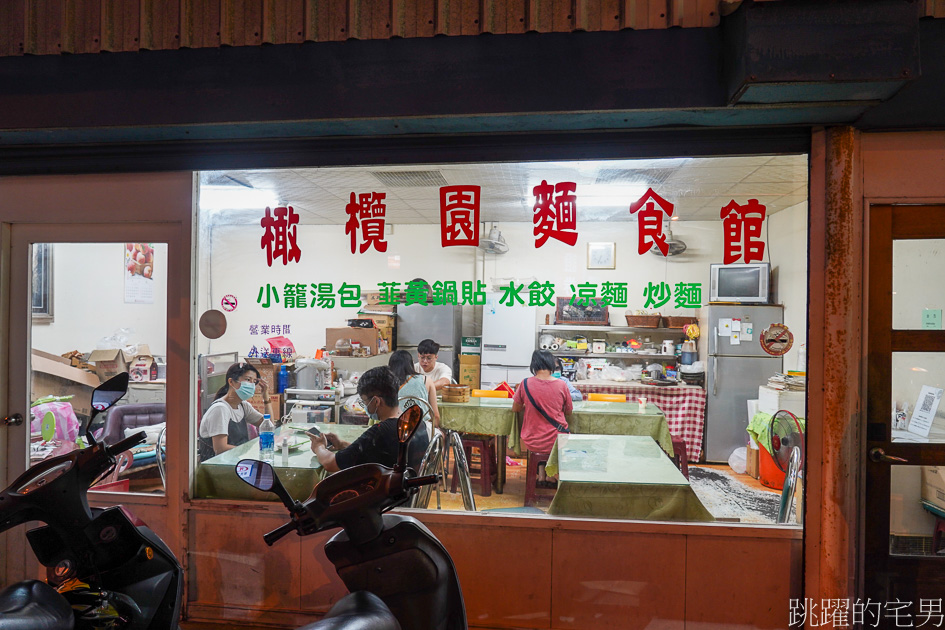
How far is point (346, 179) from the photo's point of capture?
3031 mm

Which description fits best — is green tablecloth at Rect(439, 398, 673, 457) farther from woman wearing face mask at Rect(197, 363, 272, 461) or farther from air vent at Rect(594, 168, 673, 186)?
air vent at Rect(594, 168, 673, 186)

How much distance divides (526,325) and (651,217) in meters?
4.14

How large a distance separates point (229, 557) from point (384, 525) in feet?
5.34

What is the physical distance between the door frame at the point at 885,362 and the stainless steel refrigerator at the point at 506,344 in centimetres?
477

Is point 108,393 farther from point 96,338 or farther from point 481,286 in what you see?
point 481,286

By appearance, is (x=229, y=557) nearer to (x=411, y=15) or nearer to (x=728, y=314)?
(x=411, y=15)

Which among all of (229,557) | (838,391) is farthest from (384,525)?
(838,391)

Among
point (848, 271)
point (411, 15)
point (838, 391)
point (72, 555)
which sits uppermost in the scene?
point (411, 15)

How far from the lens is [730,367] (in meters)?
6.02

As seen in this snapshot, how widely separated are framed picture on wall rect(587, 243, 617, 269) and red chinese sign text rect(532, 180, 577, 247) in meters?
3.81

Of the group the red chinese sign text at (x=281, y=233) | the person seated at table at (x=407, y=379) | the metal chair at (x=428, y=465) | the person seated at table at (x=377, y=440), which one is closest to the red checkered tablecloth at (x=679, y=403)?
the person seated at table at (x=407, y=379)

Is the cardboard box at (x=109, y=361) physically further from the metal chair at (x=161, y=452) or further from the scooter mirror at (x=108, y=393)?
the scooter mirror at (x=108, y=393)

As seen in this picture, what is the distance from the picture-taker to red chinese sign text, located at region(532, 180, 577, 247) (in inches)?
109

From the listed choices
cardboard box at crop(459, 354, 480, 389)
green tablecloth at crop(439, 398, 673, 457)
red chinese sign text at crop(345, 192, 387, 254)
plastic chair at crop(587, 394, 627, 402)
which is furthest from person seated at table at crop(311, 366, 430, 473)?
cardboard box at crop(459, 354, 480, 389)
